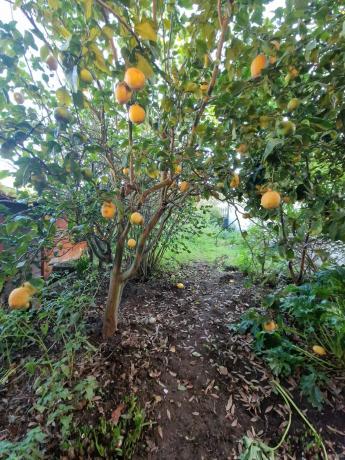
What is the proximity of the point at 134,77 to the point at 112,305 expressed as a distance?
1.53 meters

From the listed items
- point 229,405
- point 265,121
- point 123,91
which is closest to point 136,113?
point 123,91

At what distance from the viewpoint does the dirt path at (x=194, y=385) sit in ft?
A: 4.02

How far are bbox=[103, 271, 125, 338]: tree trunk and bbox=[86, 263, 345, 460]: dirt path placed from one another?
0.09 metres

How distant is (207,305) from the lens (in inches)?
99.4

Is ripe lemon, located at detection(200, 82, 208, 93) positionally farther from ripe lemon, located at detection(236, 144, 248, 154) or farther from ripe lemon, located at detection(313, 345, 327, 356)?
ripe lemon, located at detection(313, 345, 327, 356)

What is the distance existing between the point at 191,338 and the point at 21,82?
2.06 m

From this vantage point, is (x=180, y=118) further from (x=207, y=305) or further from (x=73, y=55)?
(x=207, y=305)

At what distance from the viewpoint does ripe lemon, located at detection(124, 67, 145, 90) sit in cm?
78

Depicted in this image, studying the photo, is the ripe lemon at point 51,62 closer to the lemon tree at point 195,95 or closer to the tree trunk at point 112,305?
the lemon tree at point 195,95

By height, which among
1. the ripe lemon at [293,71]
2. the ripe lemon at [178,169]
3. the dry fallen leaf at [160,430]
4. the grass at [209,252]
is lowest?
the dry fallen leaf at [160,430]

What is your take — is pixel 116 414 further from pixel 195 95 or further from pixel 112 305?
pixel 195 95

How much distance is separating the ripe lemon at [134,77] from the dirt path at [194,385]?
5.41 ft

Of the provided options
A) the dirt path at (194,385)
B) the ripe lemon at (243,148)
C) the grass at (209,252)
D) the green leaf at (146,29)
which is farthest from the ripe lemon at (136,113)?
the grass at (209,252)

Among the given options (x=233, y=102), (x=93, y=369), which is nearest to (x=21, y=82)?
(x=233, y=102)
